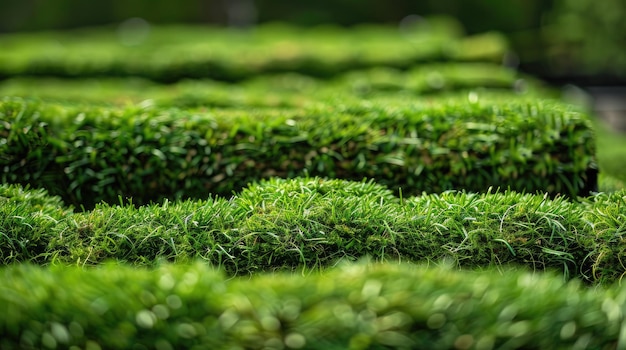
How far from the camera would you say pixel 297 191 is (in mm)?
2545

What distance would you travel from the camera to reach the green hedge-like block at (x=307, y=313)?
5.39ft

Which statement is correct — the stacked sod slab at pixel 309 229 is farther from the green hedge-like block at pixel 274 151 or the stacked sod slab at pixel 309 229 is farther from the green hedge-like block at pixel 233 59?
the green hedge-like block at pixel 233 59

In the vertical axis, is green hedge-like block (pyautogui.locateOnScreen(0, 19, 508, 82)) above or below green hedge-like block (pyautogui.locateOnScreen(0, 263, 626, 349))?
below

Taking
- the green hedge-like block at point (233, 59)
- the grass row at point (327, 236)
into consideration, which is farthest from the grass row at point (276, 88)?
the grass row at point (327, 236)

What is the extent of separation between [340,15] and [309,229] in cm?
1913

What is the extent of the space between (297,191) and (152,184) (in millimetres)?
834

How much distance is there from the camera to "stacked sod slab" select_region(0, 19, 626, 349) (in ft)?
5.52

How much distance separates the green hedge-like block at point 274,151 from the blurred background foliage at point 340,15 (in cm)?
1475

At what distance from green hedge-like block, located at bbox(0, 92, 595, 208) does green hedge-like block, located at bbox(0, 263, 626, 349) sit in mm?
1232

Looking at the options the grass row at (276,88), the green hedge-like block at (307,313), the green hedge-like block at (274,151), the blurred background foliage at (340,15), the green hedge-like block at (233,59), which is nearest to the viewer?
the green hedge-like block at (307,313)

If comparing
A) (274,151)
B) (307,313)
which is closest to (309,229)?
(307,313)

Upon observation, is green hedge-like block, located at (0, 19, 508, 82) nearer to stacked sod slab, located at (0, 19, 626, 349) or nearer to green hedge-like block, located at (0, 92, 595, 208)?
stacked sod slab, located at (0, 19, 626, 349)

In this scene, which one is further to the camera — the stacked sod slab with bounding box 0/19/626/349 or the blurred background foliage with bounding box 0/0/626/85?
the blurred background foliage with bounding box 0/0/626/85

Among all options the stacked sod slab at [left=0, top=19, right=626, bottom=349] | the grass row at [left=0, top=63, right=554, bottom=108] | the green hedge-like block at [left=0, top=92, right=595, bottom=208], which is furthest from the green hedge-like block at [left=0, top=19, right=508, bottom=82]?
the green hedge-like block at [left=0, top=92, right=595, bottom=208]
